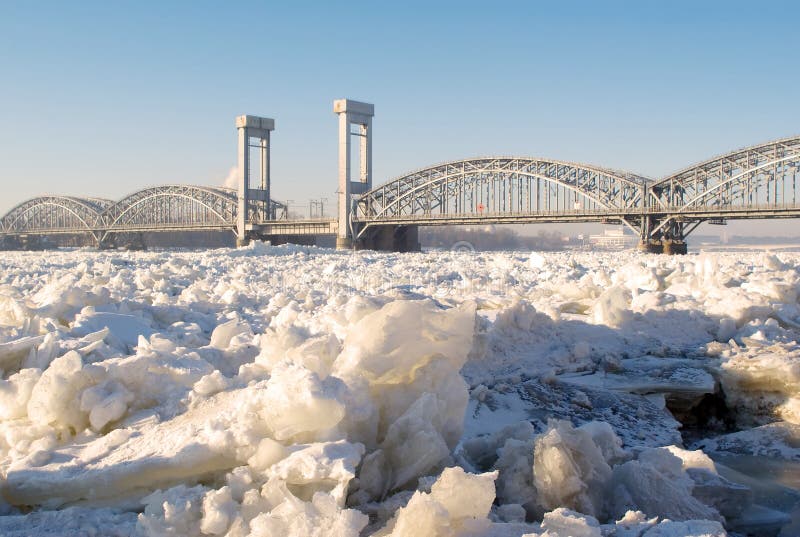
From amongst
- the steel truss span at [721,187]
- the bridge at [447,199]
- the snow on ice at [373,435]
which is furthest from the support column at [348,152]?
the snow on ice at [373,435]

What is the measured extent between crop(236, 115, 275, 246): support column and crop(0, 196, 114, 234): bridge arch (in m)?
26.8

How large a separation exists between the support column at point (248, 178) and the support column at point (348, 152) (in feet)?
31.3

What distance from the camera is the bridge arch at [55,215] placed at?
83.6m

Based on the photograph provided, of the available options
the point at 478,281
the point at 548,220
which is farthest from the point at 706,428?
the point at 548,220

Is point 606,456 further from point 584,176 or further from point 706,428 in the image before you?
point 584,176

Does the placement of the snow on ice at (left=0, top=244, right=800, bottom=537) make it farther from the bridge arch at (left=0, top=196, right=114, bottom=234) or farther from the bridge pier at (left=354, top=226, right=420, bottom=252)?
the bridge arch at (left=0, top=196, right=114, bottom=234)

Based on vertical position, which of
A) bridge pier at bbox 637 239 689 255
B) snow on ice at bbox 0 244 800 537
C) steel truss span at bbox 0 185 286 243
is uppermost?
steel truss span at bbox 0 185 286 243

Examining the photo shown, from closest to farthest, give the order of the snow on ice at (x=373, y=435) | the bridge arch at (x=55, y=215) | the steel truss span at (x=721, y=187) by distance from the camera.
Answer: the snow on ice at (x=373, y=435) → the steel truss span at (x=721, y=187) → the bridge arch at (x=55, y=215)

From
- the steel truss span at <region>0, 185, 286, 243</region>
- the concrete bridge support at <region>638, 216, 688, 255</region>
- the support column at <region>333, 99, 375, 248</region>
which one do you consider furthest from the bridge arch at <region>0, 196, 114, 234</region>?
the concrete bridge support at <region>638, 216, 688, 255</region>

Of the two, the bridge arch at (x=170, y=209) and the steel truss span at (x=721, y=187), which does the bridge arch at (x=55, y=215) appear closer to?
the bridge arch at (x=170, y=209)

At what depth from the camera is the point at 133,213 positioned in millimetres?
77875

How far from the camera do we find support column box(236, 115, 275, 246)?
59.4 meters

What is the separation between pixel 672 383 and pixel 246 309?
5.27 m

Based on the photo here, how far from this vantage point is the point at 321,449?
332 centimetres
